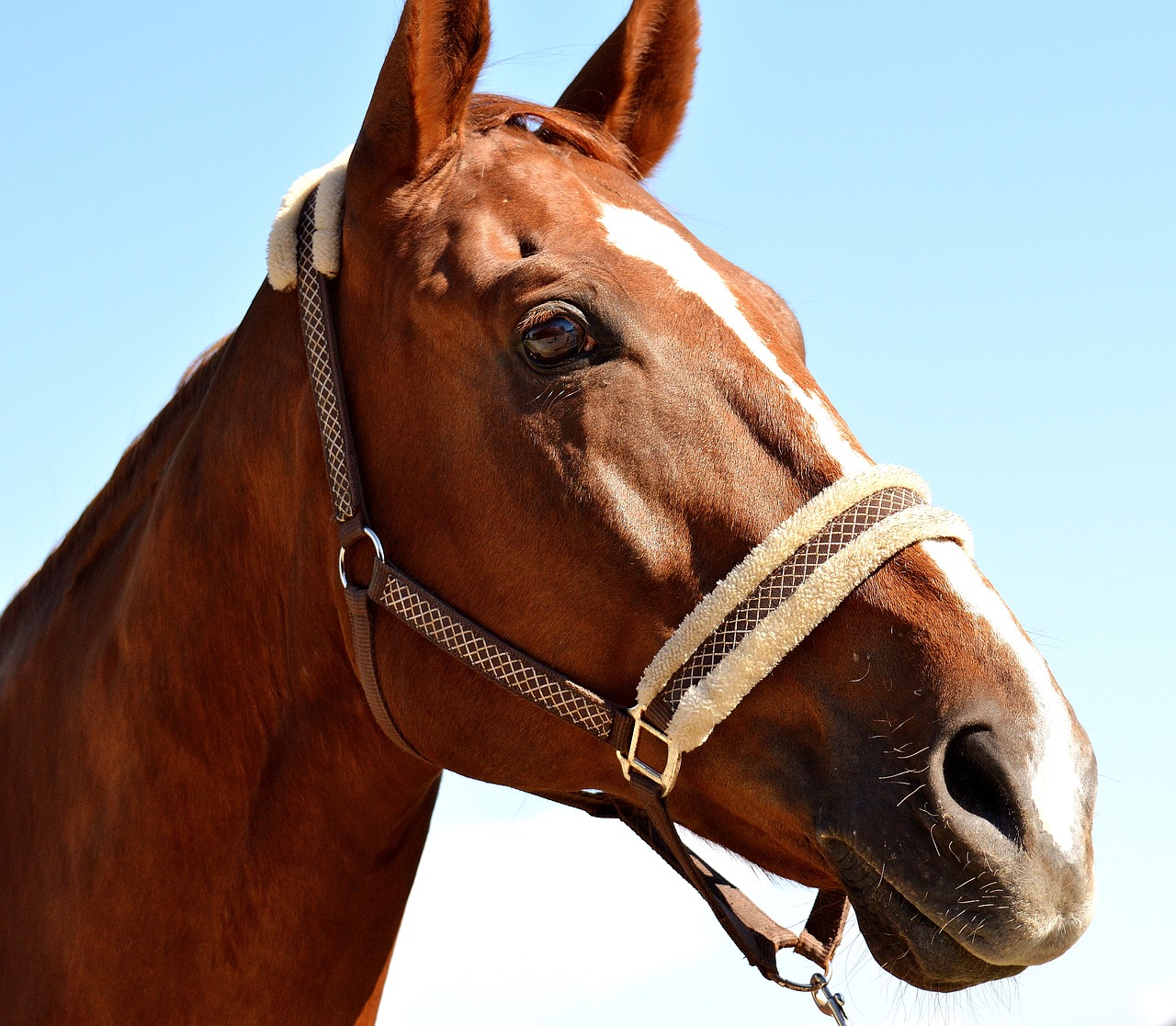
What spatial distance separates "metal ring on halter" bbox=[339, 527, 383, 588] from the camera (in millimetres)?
2611

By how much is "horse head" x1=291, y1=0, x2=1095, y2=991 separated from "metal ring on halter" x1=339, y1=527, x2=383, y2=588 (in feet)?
0.14

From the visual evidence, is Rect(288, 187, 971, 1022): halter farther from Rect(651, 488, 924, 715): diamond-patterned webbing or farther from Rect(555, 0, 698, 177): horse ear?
Rect(555, 0, 698, 177): horse ear

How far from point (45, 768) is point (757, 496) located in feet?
6.73

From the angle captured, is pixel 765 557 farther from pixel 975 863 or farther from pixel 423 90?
pixel 423 90

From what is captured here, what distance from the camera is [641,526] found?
235 centimetres

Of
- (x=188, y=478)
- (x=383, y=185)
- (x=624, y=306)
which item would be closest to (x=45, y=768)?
(x=188, y=478)

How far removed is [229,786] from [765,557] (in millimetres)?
1476

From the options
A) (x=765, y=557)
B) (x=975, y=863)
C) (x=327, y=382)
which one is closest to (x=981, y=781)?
(x=975, y=863)

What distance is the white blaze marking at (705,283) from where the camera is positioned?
2.31 m

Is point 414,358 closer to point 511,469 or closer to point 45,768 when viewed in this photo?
point 511,469

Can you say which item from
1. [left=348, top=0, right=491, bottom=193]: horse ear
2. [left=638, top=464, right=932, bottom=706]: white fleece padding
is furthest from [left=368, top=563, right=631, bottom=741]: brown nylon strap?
[left=348, top=0, right=491, bottom=193]: horse ear

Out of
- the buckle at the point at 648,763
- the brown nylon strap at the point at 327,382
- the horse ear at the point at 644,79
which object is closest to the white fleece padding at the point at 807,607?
the buckle at the point at 648,763

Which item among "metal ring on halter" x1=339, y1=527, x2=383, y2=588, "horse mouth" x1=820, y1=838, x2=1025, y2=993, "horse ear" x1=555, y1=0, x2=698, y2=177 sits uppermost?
"horse ear" x1=555, y1=0, x2=698, y2=177

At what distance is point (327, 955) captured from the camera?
2.84 m
